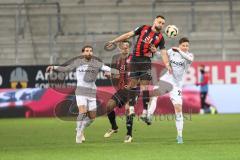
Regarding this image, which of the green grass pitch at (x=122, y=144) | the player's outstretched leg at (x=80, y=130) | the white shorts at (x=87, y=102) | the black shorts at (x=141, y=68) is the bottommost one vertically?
the green grass pitch at (x=122, y=144)

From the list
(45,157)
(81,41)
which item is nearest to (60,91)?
(81,41)

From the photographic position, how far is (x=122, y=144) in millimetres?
13859

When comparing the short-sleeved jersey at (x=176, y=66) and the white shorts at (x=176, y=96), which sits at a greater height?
the short-sleeved jersey at (x=176, y=66)

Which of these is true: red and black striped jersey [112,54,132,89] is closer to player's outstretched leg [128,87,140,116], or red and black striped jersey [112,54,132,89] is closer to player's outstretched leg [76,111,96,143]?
player's outstretched leg [128,87,140,116]

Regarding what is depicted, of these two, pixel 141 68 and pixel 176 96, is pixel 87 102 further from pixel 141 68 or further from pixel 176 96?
pixel 176 96

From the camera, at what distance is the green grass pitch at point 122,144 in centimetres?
1147

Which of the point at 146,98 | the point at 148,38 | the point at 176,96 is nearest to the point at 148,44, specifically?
the point at 148,38

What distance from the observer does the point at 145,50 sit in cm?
1492

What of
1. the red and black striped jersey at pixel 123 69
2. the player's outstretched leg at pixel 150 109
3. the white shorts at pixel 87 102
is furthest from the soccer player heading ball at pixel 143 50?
the player's outstretched leg at pixel 150 109

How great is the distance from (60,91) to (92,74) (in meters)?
9.43

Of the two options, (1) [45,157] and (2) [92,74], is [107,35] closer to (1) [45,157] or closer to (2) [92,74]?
(2) [92,74]

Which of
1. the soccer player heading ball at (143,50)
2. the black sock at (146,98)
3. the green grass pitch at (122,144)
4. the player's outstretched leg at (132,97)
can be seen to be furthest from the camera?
the black sock at (146,98)

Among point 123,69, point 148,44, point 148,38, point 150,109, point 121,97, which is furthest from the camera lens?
point 150,109

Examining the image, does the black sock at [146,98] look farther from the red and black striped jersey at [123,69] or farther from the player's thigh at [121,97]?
the player's thigh at [121,97]
